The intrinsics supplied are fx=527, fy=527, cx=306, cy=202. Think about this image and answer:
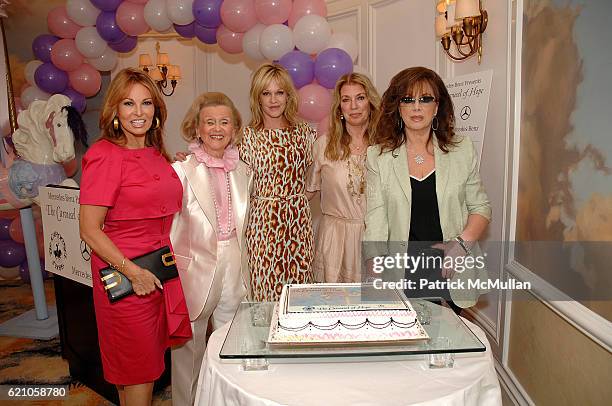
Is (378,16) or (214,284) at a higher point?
(378,16)

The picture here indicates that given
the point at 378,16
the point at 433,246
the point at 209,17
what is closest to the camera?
the point at 433,246

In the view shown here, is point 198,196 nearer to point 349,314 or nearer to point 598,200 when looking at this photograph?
point 349,314

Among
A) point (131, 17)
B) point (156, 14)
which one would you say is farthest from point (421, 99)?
point (131, 17)

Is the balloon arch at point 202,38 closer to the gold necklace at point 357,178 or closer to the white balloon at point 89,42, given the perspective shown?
the white balloon at point 89,42

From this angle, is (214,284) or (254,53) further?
(254,53)

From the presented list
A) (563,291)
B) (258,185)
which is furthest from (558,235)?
(258,185)

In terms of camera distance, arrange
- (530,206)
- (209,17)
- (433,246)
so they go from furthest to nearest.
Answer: (209,17)
(530,206)
(433,246)

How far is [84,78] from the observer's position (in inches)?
198

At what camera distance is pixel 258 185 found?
9.48ft

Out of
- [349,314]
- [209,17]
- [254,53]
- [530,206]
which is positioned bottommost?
[349,314]

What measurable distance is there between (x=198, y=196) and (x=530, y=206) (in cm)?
155

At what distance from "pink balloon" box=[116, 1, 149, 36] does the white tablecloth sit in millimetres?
3657

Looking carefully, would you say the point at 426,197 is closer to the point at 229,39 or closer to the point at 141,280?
the point at 141,280

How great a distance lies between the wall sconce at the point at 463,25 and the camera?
2939 millimetres
